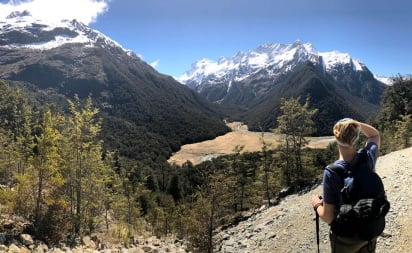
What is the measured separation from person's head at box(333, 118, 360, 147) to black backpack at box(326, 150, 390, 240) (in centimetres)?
31

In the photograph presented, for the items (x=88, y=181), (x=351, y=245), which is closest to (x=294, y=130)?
(x=88, y=181)

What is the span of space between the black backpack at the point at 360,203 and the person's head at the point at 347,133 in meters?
0.31

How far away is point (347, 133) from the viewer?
18.0ft

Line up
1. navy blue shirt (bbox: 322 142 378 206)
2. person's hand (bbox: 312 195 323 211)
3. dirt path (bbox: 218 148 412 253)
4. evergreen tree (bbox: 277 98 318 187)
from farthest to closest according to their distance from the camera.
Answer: evergreen tree (bbox: 277 98 318 187) < dirt path (bbox: 218 148 412 253) < person's hand (bbox: 312 195 323 211) < navy blue shirt (bbox: 322 142 378 206)

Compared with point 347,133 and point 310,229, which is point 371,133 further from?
point 310,229

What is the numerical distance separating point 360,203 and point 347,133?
38.1 inches

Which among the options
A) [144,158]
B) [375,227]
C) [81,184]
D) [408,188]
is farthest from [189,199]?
[144,158]

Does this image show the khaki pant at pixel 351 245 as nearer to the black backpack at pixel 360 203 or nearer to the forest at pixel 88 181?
the black backpack at pixel 360 203

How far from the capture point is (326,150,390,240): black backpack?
518 centimetres

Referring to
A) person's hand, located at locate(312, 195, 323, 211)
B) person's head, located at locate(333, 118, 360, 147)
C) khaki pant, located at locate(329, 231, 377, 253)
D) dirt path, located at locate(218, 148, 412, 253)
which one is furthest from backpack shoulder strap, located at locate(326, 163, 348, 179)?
dirt path, located at locate(218, 148, 412, 253)

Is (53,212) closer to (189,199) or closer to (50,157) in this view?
(50,157)

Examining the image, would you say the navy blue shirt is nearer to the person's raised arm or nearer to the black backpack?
the black backpack

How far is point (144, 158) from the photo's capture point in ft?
643

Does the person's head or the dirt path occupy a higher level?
the person's head
